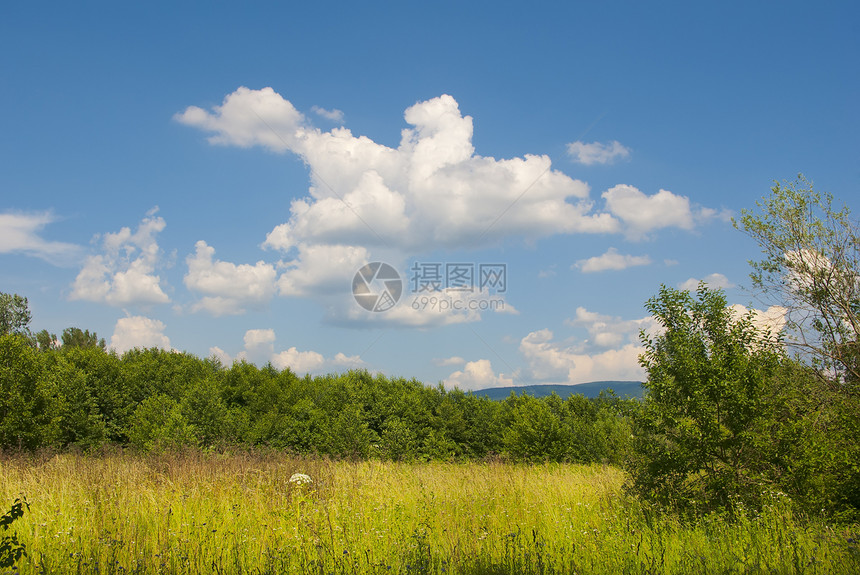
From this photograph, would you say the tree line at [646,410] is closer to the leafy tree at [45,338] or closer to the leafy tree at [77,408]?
the leafy tree at [77,408]

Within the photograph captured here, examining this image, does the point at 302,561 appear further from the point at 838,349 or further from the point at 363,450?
the point at 363,450

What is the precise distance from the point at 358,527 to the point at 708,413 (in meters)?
5.91

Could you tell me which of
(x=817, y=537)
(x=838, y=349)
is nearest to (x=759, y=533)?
(x=817, y=537)

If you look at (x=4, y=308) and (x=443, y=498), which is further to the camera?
(x=4, y=308)

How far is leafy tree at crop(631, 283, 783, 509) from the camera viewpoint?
8000mm

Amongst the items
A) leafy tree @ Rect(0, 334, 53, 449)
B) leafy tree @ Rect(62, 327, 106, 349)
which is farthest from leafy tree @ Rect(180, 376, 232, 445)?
leafy tree @ Rect(62, 327, 106, 349)

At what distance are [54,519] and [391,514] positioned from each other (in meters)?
5.35

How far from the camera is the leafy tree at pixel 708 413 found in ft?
26.2

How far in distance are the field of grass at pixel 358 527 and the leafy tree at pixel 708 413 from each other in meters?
0.53

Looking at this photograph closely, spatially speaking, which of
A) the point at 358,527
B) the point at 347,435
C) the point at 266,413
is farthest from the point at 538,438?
the point at 358,527

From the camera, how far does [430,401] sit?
98.0 feet

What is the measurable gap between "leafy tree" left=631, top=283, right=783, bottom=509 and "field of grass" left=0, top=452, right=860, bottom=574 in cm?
53

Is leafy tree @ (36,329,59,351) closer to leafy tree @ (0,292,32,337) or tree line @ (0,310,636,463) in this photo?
leafy tree @ (0,292,32,337)

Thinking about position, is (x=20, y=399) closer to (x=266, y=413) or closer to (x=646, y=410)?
(x=266, y=413)
